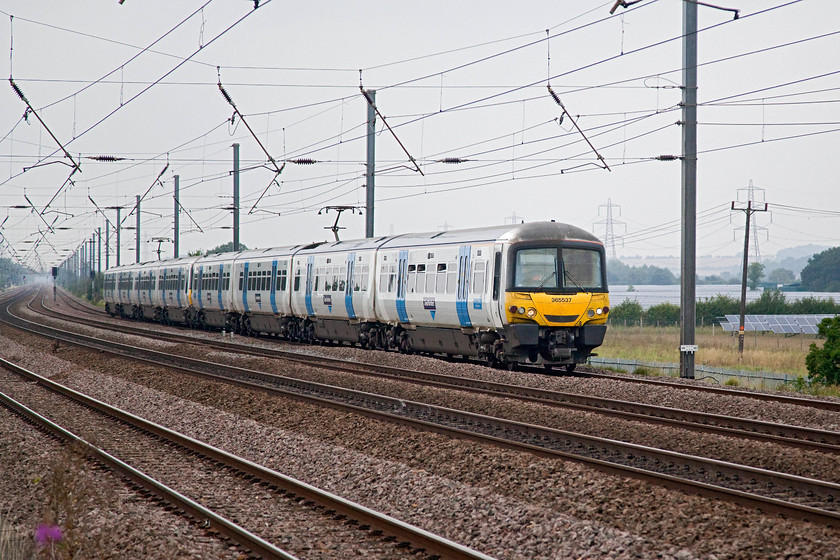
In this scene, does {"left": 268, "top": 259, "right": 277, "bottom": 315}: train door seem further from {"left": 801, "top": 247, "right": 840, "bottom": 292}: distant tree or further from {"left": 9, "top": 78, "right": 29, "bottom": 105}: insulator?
{"left": 801, "top": 247, "right": 840, "bottom": 292}: distant tree

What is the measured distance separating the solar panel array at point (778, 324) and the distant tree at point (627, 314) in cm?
954

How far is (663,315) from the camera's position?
5956 centimetres

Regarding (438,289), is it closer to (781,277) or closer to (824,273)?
(824,273)

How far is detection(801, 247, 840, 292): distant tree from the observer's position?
110688mm

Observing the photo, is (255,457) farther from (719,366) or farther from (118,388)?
(719,366)

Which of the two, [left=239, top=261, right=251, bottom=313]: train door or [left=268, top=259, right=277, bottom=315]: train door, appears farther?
[left=239, top=261, right=251, bottom=313]: train door

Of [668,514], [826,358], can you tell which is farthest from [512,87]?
[668,514]

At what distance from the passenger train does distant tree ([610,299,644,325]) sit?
32298mm

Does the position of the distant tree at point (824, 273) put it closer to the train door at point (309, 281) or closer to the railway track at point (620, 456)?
the train door at point (309, 281)

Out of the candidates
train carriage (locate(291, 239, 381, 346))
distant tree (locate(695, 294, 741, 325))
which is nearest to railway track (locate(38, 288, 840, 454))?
train carriage (locate(291, 239, 381, 346))

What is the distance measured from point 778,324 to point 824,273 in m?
72.2

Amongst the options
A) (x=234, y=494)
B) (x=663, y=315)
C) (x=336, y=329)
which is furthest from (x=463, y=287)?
(x=663, y=315)

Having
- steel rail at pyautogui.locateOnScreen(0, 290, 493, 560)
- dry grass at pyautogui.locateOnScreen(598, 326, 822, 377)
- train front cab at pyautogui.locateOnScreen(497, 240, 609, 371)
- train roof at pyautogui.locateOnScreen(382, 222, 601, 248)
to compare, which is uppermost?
train roof at pyautogui.locateOnScreen(382, 222, 601, 248)

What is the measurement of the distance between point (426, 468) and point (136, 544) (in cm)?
391
